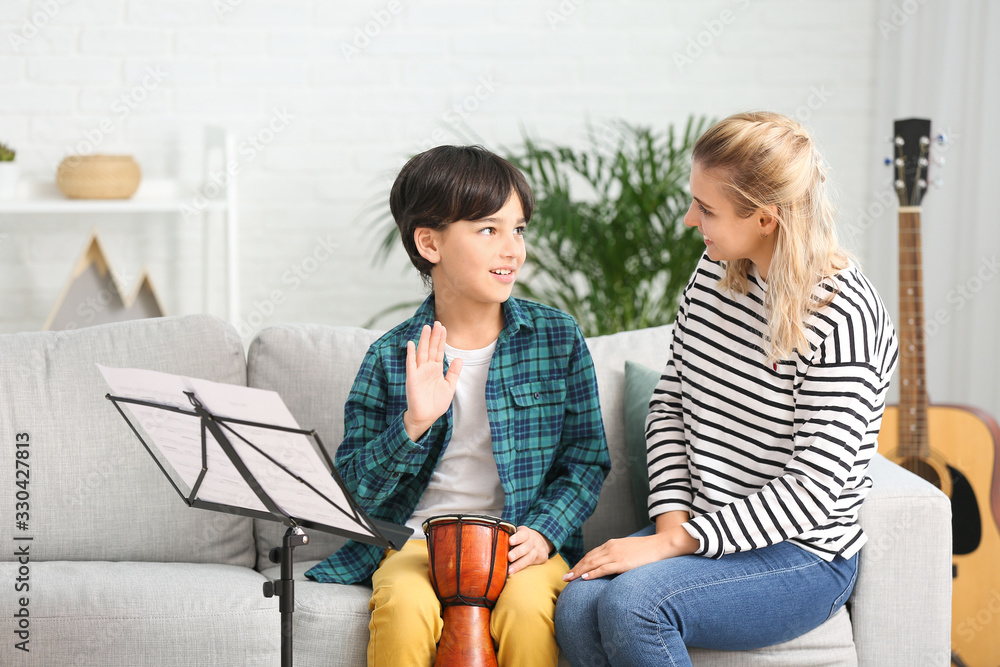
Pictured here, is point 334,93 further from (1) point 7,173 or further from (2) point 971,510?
(2) point 971,510

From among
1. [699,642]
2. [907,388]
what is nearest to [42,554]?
[699,642]

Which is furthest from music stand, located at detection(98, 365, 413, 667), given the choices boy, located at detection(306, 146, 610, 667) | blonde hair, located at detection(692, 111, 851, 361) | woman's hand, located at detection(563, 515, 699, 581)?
blonde hair, located at detection(692, 111, 851, 361)

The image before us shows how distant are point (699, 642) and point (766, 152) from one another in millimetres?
746

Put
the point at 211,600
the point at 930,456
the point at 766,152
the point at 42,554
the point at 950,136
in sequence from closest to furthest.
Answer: the point at 766,152 → the point at 211,600 → the point at 42,554 → the point at 930,456 → the point at 950,136

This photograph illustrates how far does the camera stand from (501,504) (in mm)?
1591

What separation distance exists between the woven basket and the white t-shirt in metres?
1.64

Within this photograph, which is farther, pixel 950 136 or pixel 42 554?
pixel 950 136

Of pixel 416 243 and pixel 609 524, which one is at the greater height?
pixel 416 243

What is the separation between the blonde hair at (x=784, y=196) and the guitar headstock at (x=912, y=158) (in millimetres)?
826

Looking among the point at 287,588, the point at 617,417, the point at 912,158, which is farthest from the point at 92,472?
the point at 912,158

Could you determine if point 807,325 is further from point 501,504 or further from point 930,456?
point 930,456

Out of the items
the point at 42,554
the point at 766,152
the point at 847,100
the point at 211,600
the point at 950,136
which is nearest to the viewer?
the point at 766,152

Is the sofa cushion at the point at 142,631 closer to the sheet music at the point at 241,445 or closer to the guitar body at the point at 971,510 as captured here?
the sheet music at the point at 241,445

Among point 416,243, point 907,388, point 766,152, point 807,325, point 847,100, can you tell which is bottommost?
point 907,388
